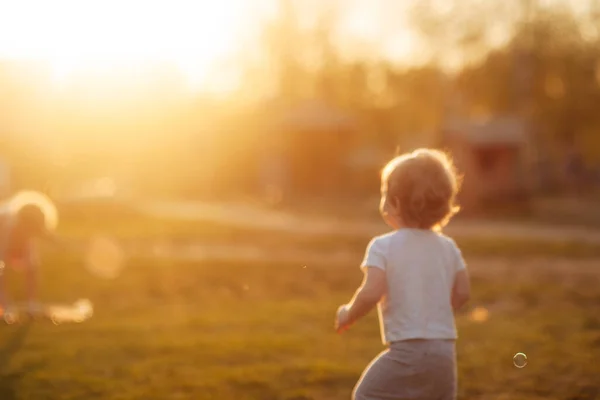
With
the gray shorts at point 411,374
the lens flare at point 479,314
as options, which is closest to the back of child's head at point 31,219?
the lens flare at point 479,314

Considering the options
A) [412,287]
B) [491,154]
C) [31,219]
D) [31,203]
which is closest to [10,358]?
[31,219]

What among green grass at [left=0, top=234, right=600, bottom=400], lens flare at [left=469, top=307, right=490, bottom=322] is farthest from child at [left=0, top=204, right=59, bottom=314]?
lens flare at [left=469, top=307, right=490, bottom=322]

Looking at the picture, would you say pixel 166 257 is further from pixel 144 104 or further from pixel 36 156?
pixel 144 104

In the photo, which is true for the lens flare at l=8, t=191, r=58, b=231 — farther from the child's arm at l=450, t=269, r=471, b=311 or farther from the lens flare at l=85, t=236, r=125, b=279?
the child's arm at l=450, t=269, r=471, b=311

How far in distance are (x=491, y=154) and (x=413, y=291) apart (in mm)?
28134

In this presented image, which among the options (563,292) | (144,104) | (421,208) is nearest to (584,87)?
(144,104)

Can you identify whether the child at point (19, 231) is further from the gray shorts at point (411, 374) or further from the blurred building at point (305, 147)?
the blurred building at point (305, 147)

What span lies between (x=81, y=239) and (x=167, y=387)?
15.6m

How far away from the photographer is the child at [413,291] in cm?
404

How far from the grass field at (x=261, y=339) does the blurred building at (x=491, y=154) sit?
16455 millimetres

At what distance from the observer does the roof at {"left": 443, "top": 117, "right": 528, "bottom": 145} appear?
102 feet

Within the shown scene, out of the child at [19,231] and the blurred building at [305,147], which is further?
the blurred building at [305,147]

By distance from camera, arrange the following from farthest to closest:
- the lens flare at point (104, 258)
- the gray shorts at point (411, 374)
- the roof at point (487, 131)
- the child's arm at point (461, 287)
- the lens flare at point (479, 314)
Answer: the roof at point (487, 131)
the lens flare at point (104, 258)
the lens flare at point (479, 314)
the child's arm at point (461, 287)
the gray shorts at point (411, 374)

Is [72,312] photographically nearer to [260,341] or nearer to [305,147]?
A: [260,341]
